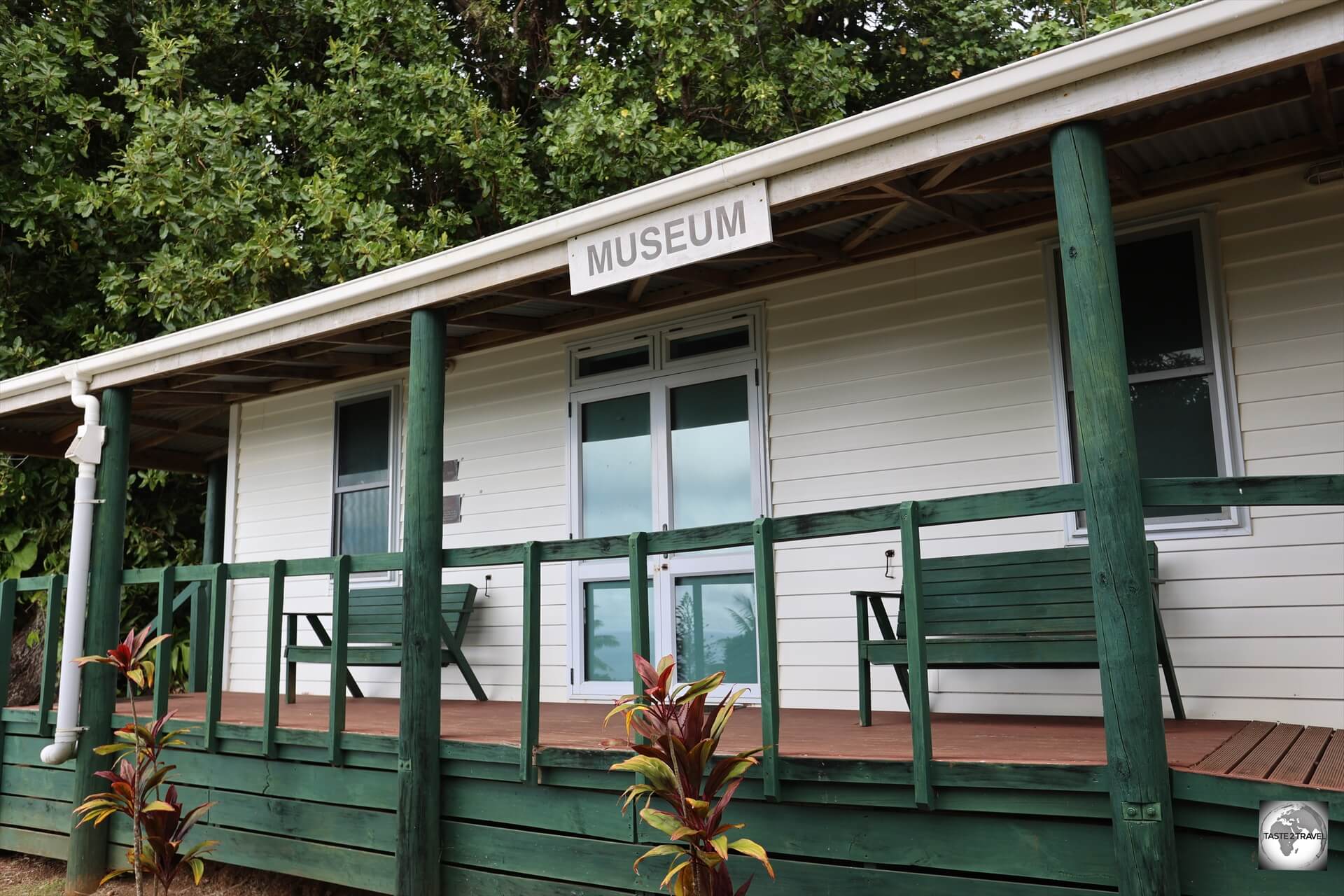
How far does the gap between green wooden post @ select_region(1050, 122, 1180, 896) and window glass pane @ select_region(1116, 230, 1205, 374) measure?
1.59m

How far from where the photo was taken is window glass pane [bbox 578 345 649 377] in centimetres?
653

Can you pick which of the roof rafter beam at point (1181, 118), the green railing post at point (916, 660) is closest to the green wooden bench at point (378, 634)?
the green railing post at point (916, 660)

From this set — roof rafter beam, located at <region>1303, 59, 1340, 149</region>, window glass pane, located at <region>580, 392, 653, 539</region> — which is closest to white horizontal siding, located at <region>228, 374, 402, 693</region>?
window glass pane, located at <region>580, 392, 653, 539</region>

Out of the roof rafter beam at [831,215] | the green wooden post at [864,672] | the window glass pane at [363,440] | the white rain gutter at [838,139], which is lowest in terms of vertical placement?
the green wooden post at [864,672]

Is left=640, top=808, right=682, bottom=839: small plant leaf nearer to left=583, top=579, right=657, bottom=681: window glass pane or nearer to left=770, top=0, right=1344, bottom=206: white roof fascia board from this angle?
left=770, top=0, right=1344, bottom=206: white roof fascia board

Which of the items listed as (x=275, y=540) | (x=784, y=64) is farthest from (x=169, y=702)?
(x=784, y=64)

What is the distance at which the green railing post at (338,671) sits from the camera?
5.16 meters

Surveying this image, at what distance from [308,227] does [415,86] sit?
5.81 feet

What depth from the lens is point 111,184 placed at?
11.6 meters

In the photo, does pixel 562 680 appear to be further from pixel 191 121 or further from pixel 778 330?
pixel 191 121

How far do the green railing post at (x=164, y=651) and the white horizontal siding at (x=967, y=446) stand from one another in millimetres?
1684

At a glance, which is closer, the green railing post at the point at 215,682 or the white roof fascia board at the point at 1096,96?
the white roof fascia board at the point at 1096,96

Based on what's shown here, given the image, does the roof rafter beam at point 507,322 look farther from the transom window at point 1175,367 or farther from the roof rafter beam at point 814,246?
the transom window at point 1175,367

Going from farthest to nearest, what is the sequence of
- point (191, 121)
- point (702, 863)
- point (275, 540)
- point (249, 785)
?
1. point (191, 121)
2. point (275, 540)
3. point (249, 785)
4. point (702, 863)
